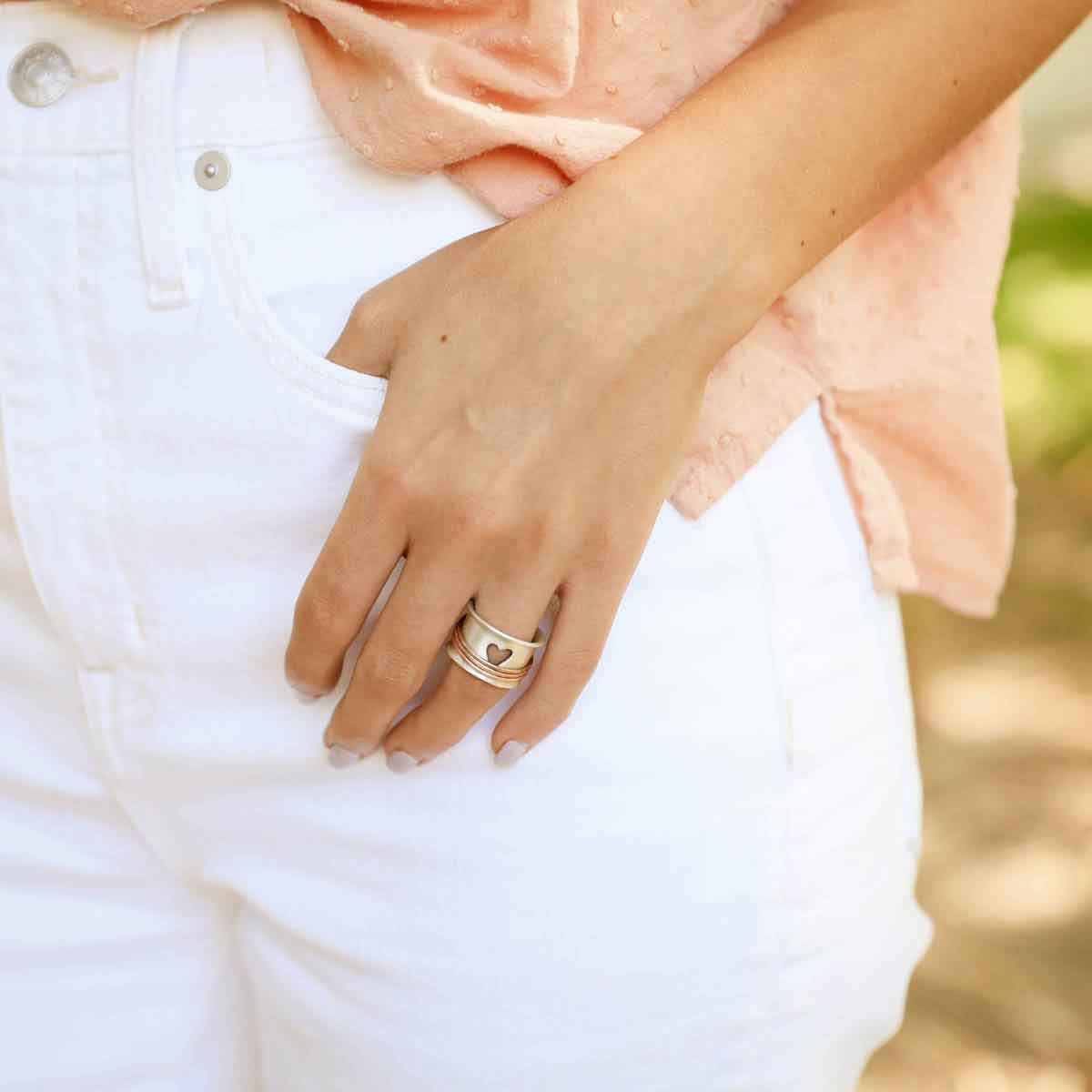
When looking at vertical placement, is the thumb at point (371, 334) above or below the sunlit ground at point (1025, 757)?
above

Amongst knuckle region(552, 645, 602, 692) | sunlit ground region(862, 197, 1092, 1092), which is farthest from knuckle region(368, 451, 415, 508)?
sunlit ground region(862, 197, 1092, 1092)

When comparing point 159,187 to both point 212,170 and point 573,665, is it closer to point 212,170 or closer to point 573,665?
point 212,170

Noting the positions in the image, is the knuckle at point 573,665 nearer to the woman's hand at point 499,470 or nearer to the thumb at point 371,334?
the woman's hand at point 499,470

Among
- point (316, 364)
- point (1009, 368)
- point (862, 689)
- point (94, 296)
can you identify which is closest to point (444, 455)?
point (316, 364)

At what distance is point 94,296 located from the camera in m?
0.60

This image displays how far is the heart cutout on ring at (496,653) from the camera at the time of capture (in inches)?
23.2

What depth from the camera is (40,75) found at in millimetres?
603

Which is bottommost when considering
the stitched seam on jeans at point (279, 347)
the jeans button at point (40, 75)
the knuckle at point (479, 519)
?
the knuckle at point (479, 519)

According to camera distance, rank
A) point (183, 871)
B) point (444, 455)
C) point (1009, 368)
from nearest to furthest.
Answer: point (444, 455) → point (183, 871) → point (1009, 368)

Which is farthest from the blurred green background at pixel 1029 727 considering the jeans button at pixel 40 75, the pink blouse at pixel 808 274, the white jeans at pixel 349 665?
the jeans button at pixel 40 75

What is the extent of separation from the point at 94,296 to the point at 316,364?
0.37 feet

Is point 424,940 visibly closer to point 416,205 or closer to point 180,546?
point 180,546

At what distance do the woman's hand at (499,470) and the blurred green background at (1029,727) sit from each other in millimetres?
1676

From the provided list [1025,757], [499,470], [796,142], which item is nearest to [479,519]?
[499,470]
